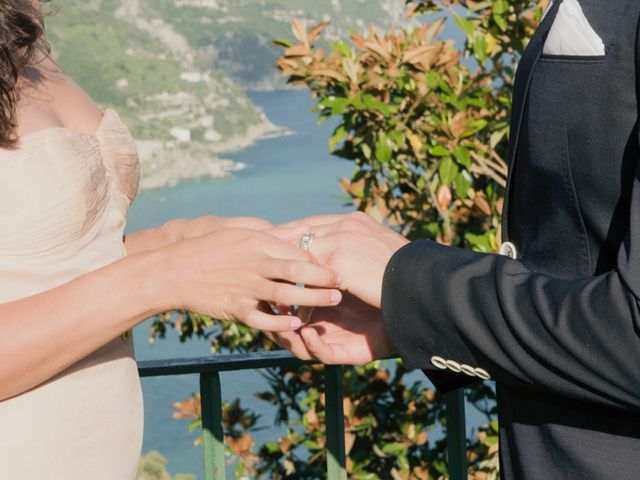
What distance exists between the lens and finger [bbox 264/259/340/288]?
148 cm

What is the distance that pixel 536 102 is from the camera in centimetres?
133

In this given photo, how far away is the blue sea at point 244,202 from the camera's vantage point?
21.5 feet

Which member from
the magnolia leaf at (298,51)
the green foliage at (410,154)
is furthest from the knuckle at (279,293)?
the magnolia leaf at (298,51)

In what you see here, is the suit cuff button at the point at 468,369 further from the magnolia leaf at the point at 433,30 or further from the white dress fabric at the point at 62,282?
the magnolia leaf at the point at 433,30

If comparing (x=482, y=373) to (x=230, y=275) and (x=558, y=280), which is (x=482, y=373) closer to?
(x=558, y=280)

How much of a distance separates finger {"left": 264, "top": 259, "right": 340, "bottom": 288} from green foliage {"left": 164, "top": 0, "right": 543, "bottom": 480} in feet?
6.23

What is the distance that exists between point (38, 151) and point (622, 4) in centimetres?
99

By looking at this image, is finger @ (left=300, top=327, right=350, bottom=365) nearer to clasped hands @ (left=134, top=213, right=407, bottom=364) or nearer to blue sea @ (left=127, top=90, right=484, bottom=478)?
clasped hands @ (left=134, top=213, right=407, bottom=364)

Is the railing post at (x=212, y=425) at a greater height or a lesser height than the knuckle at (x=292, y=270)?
lesser

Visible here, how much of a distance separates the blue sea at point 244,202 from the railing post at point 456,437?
6.66 feet

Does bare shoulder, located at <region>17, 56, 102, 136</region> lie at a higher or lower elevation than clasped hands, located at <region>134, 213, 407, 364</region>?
higher

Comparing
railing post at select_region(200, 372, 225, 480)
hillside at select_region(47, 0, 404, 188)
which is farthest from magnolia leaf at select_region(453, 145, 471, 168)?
hillside at select_region(47, 0, 404, 188)

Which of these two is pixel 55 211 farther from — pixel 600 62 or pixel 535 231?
pixel 600 62

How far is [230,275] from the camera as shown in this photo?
5.05 ft
